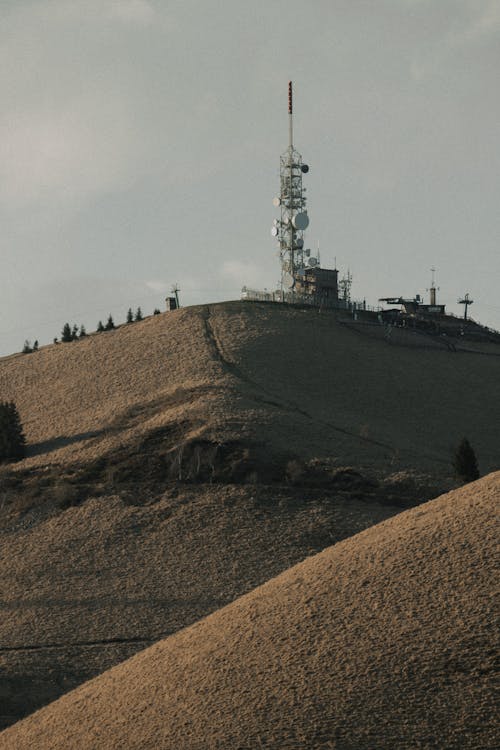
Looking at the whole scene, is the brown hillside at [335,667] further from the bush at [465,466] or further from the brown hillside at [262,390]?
the brown hillside at [262,390]

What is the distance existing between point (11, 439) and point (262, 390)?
13.7 metres

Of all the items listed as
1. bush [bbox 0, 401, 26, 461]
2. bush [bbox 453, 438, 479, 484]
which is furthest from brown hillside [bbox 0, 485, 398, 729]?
bush [bbox 0, 401, 26, 461]

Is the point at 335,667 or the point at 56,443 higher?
the point at 56,443

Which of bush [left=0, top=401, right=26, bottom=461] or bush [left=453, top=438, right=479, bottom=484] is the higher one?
bush [left=0, top=401, right=26, bottom=461]

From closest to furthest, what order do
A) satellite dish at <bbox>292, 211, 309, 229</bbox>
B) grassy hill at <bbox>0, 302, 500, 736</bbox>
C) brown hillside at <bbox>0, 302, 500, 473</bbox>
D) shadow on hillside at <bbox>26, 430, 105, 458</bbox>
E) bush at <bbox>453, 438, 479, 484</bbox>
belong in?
1. grassy hill at <bbox>0, 302, 500, 736</bbox>
2. bush at <bbox>453, 438, 479, 484</bbox>
3. brown hillside at <bbox>0, 302, 500, 473</bbox>
4. shadow on hillside at <bbox>26, 430, 105, 458</bbox>
5. satellite dish at <bbox>292, 211, 309, 229</bbox>

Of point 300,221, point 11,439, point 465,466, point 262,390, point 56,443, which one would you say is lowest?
point 465,466

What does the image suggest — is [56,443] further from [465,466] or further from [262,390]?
[465,466]

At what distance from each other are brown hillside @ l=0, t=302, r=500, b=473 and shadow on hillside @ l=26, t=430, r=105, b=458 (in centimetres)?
11

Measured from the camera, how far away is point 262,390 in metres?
59.6

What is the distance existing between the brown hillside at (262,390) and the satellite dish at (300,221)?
8619 millimetres

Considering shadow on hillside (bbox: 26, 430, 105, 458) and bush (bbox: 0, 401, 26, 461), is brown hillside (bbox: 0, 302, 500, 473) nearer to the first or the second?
shadow on hillside (bbox: 26, 430, 105, 458)

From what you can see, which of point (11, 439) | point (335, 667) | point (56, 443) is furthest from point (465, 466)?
point (335, 667)

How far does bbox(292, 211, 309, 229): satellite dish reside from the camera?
286 ft

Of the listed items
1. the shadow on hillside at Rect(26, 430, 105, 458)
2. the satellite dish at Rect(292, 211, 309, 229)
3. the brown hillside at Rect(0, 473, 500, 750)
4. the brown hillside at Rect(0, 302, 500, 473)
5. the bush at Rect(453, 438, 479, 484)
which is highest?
the satellite dish at Rect(292, 211, 309, 229)
